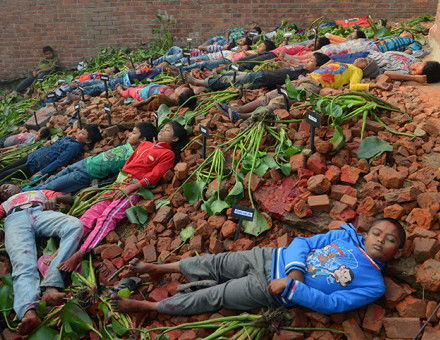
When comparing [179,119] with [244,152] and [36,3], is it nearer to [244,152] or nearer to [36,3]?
[244,152]

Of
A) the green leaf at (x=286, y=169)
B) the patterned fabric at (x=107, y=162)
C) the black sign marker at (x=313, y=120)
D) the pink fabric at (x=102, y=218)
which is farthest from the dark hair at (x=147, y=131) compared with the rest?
the black sign marker at (x=313, y=120)

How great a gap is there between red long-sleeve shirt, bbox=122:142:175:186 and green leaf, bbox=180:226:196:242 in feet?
1.85

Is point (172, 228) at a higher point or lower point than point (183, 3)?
lower

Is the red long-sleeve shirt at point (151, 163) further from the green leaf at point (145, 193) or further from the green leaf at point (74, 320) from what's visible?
the green leaf at point (74, 320)

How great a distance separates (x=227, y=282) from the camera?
2105 millimetres

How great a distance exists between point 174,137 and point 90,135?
1101 mm

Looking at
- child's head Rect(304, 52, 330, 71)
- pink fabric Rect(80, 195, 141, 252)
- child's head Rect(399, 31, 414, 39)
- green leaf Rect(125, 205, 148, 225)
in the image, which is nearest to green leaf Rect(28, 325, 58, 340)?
pink fabric Rect(80, 195, 141, 252)

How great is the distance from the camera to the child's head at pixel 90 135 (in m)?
3.94

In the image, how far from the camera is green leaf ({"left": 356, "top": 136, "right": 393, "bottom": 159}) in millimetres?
2564

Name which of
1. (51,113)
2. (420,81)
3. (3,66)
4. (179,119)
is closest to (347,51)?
(420,81)

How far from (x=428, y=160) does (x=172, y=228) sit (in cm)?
170

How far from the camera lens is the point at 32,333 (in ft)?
7.37

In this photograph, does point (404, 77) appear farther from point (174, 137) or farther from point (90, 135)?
point (90, 135)

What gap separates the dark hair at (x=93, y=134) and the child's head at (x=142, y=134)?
572 mm
